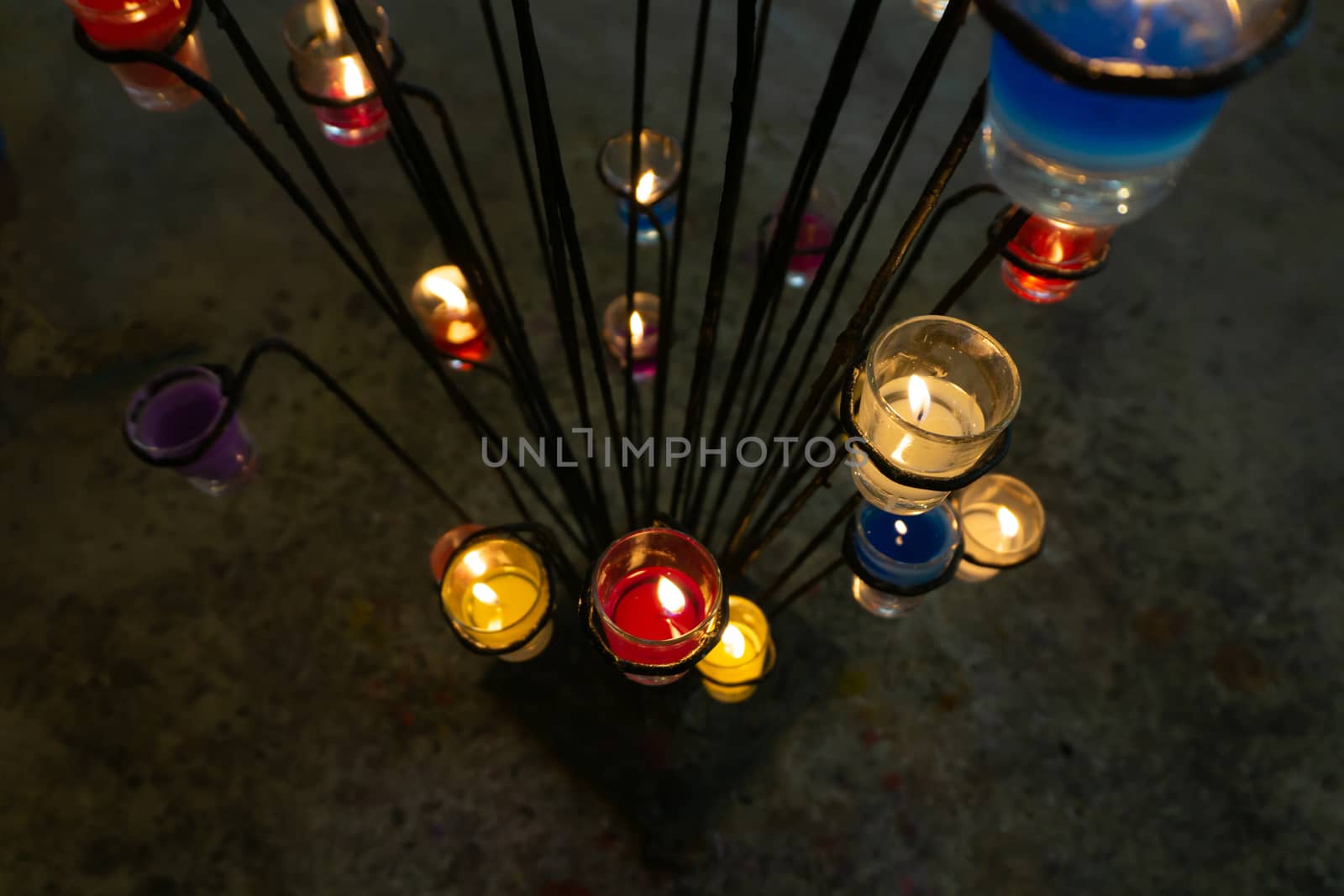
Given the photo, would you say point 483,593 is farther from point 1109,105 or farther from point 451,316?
point 1109,105

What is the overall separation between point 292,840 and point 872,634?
1371 mm

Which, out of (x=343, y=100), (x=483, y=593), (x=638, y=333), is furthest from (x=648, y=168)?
(x=483, y=593)

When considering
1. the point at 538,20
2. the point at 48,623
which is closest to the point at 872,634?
the point at 48,623

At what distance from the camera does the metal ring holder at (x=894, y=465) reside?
0.67 m

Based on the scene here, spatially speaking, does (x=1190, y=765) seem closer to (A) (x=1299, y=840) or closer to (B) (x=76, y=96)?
(A) (x=1299, y=840)

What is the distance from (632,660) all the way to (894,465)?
32 centimetres

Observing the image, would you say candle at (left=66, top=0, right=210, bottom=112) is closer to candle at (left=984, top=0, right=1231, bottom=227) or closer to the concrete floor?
candle at (left=984, top=0, right=1231, bottom=227)

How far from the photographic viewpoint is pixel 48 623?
1.94 m

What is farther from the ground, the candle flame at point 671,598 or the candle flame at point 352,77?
the candle flame at point 352,77

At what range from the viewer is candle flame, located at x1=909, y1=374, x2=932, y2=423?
764 mm

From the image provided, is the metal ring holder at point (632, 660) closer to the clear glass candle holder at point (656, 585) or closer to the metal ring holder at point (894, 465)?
the clear glass candle holder at point (656, 585)

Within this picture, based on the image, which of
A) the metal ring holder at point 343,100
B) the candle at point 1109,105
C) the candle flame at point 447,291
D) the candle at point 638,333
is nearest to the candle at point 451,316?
the candle flame at point 447,291

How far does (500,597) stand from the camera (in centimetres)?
135

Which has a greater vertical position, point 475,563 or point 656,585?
Answer: point 656,585
